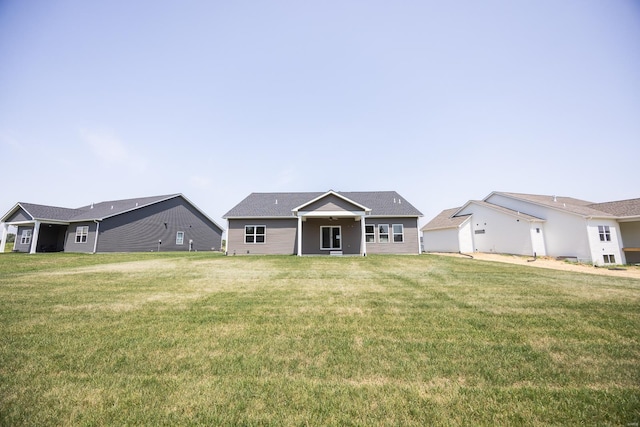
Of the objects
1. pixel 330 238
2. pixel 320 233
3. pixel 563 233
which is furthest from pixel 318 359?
pixel 563 233

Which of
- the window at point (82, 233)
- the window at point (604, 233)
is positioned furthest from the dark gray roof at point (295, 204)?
the window at point (82, 233)

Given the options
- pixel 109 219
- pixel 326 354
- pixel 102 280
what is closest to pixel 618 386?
pixel 326 354

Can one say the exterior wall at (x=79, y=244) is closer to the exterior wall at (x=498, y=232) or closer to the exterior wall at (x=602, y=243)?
the exterior wall at (x=498, y=232)

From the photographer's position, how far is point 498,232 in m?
25.4

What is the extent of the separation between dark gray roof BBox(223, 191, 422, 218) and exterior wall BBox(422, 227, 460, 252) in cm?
758

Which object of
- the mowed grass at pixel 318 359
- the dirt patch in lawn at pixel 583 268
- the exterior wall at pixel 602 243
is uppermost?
the exterior wall at pixel 602 243

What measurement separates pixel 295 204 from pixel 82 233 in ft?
73.3

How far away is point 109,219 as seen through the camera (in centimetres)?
2722

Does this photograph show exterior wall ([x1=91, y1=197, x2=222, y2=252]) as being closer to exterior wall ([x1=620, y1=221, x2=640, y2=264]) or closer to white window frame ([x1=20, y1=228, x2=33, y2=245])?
white window frame ([x1=20, y1=228, x2=33, y2=245])

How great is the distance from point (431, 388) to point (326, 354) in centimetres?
154

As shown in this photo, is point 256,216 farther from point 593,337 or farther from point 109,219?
point 593,337

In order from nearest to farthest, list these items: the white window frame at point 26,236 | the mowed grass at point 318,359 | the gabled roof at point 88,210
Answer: the mowed grass at point 318,359 < the gabled roof at point 88,210 < the white window frame at point 26,236

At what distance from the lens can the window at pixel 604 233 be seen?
2055cm

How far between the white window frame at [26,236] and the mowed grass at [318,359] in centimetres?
3269
